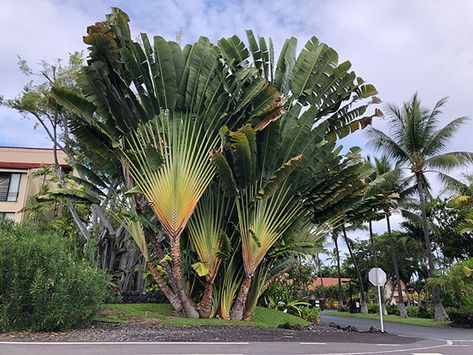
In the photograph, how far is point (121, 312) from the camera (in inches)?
497

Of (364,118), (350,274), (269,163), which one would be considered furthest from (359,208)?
(350,274)

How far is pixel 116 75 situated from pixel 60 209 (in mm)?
18858

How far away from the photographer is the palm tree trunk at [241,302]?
1341 cm

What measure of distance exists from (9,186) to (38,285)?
77.9ft

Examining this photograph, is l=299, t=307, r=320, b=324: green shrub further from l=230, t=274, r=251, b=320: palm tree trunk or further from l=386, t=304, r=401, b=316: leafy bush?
l=386, t=304, r=401, b=316: leafy bush

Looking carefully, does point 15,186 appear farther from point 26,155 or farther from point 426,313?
point 426,313

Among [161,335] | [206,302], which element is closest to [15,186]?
[206,302]

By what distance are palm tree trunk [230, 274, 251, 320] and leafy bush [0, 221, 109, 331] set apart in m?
5.16

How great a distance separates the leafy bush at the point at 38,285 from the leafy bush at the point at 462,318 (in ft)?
63.6

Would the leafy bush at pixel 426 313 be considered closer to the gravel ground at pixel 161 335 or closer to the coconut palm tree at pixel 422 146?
the coconut palm tree at pixel 422 146

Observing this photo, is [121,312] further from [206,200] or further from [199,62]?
[199,62]

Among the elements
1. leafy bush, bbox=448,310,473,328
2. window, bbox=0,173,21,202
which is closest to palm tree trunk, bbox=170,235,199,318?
leafy bush, bbox=448,310,473,328

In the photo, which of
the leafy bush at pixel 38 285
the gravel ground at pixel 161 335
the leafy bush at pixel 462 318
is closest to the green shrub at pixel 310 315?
the gravel ground at pixel 161 335

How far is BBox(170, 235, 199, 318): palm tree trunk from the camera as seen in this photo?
1254 centimetres
